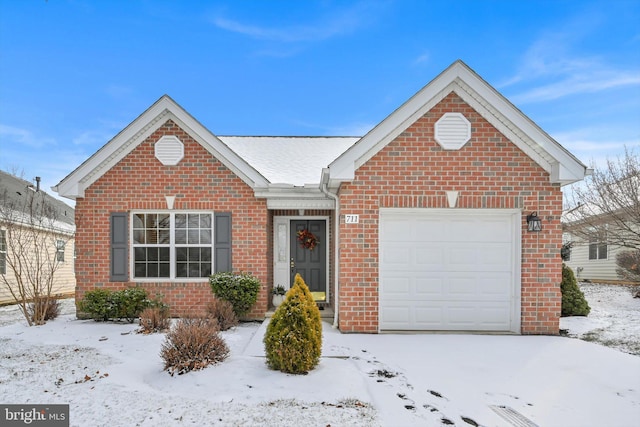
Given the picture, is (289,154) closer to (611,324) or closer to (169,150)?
(169,150)

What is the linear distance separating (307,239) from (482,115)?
5.15 metres

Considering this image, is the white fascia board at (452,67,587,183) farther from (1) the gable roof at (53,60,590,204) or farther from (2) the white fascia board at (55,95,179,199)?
(2) the white fascia board at (55,95,179,199)

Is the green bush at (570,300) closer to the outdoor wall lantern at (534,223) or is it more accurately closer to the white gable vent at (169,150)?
the outdoor wall lantern at (534,223)

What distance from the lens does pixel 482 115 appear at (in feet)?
22.8

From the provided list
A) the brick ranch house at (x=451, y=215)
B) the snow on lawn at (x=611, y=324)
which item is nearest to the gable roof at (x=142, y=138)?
the brick ranch house at (x=451, y=215)

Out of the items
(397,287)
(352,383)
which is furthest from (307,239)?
(352,383)

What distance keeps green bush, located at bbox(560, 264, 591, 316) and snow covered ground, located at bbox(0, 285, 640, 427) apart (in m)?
2.50

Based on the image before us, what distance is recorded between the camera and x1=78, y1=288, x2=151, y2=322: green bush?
8.08m

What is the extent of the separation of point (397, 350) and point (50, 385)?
4897 millimetres

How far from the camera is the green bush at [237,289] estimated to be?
800 cm

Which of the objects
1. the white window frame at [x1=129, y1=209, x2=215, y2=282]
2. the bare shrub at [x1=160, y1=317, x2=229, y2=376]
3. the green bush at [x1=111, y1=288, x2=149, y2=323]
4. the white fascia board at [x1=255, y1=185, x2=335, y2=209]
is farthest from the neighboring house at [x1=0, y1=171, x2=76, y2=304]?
the bare shrub at [x1=160, y1=317, x2=229, y2=376]

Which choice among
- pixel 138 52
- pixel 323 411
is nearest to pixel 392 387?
pixel 323 411

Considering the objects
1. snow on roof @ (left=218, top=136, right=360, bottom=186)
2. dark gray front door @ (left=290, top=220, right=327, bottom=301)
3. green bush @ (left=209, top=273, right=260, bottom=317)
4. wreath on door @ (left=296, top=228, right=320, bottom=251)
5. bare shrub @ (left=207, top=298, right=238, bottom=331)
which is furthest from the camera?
dark gray front door @ (left=290, top=220, right=327, bottom=301)

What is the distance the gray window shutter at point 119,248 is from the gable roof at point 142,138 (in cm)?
104
